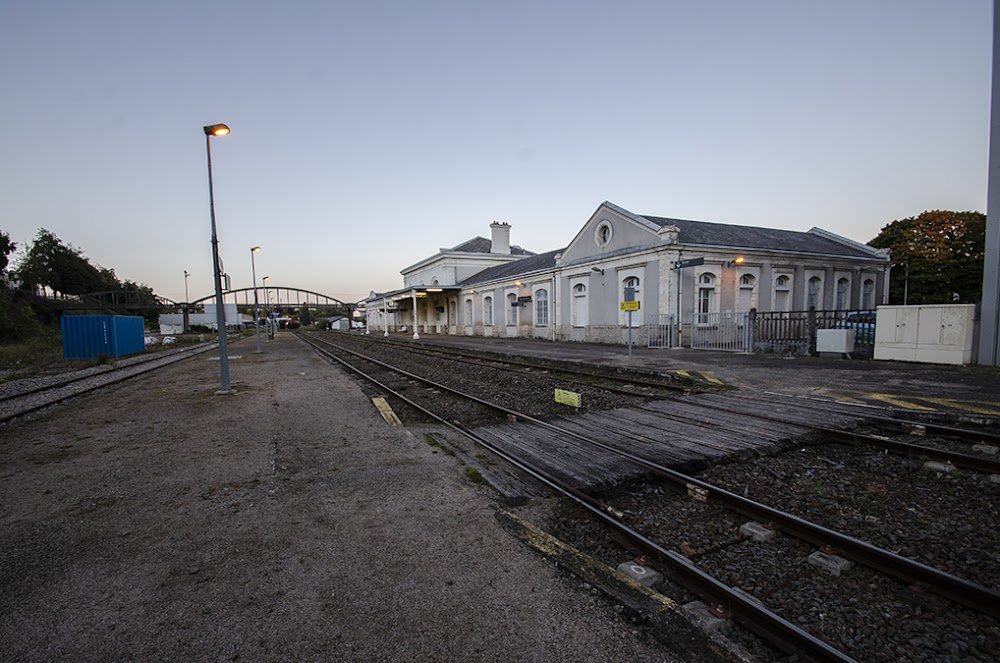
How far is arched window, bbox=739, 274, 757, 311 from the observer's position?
21.3 metres

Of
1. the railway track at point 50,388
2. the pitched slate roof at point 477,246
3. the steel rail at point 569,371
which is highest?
the pitched slate roof at point 477,246

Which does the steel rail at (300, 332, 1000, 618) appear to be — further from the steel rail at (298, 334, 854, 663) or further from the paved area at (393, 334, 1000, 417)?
the paved area at (393, 334, 1000, 417)

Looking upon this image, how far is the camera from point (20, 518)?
3.96 meters

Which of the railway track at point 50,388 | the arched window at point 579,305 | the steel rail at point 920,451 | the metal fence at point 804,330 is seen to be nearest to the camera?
the steel rail at point 920,451

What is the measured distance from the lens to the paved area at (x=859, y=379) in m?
7.30

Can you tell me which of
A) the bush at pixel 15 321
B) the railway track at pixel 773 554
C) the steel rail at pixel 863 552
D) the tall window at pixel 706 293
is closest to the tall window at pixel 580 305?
the tall window at pixel 706 293

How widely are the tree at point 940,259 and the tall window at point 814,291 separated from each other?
74.5 ft

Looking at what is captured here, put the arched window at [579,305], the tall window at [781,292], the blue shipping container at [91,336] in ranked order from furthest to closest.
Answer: the arched window at [579,305]
the tall window at [781,292]
the blue shipping container at [91,336]

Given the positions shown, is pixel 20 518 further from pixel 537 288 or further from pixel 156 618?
pixel 537 288

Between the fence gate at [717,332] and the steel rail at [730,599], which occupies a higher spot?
the fence gate at [717,332]

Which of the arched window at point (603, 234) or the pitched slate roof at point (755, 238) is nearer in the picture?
the pitched slate roof at point (755, 238)

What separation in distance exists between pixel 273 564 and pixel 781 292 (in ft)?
85.7

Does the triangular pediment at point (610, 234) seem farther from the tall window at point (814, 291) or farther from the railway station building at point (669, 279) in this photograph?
the tall window at point (814, 291)

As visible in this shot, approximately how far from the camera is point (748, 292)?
21.6 m
